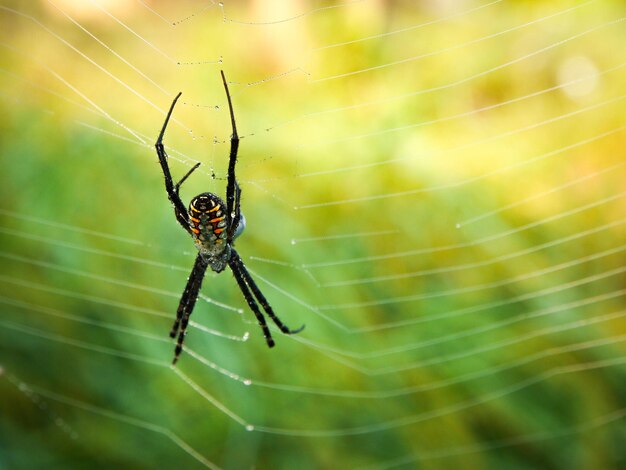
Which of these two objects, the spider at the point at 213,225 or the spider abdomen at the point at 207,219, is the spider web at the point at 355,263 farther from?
the spider abdomen at the point at 207,219

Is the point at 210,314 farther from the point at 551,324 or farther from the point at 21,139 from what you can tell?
the point at 551,324

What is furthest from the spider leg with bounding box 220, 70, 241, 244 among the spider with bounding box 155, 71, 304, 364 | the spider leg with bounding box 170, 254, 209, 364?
the spider leg with bounding box 170, 254, 209, 364

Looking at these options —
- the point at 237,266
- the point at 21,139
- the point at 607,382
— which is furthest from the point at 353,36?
the point at 607,382

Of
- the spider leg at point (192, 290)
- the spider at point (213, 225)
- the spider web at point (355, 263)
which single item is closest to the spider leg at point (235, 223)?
the spider at point (213, 225)

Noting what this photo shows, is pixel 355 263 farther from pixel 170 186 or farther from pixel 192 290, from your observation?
pixel 170 186

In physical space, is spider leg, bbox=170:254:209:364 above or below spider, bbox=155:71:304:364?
below

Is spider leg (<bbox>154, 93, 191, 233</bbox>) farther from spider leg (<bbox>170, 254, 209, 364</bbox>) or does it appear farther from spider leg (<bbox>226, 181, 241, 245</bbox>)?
spider leg (<bbox>170, 254, 209, 364</bbox>)
